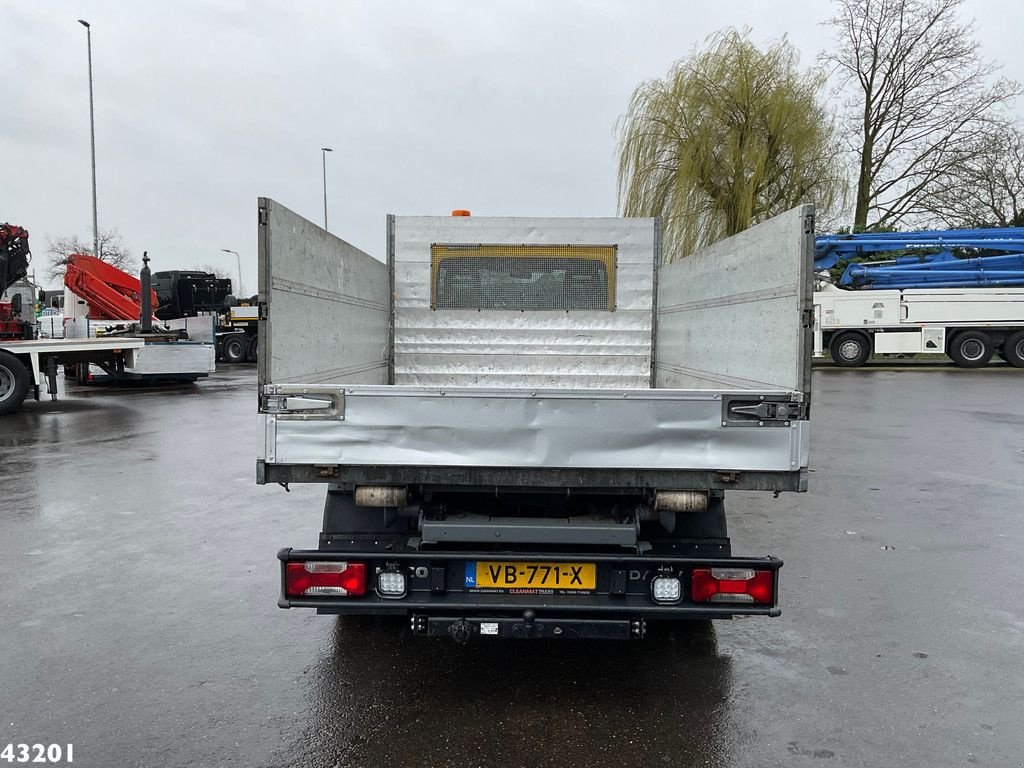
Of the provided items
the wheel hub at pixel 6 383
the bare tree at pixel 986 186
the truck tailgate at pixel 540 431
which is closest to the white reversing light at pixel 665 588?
the truck tailgate at pixel 540 431

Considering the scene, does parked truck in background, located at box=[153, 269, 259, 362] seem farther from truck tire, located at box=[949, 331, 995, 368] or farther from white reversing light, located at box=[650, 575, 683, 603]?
white reversing light, located at box=[650, 575, 683, 603]

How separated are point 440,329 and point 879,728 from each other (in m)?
4.13

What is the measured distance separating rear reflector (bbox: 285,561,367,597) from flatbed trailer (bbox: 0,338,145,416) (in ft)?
40.8

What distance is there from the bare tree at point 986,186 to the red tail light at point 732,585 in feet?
97.0

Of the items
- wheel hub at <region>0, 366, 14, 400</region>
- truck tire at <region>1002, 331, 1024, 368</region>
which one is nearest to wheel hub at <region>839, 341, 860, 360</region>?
truck tire at <region>1002, 331, 1024, 368</region>

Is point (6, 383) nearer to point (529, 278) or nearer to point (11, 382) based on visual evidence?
point (11, 382)

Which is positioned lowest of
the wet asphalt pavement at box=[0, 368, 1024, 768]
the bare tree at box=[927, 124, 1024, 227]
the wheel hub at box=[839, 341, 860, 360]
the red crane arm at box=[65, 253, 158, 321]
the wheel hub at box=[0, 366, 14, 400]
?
the wet asphalt pavement at box=[0, 368, 1024, 768]

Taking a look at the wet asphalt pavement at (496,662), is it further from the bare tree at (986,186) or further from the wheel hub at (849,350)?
the bare tree at (986,186)

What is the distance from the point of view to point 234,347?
2916 centimetres

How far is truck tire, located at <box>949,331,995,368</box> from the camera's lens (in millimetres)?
23672

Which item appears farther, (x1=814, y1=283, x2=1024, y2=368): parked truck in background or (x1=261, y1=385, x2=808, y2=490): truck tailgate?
(x1=814, y1=283, x2=1024, y2=368): parked truck in background

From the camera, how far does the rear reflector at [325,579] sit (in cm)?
332

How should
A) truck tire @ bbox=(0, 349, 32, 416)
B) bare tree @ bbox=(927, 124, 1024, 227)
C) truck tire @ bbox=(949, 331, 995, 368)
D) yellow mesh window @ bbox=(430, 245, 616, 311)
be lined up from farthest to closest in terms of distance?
bare tree @ bbox=(927, 124, 1024, 227)
truck tire @ bbox=(949, 331, 995, 368)
truck tire @ bbox=(0, 349, 32, 416)
yellow mesh window @ bbox=(430, 245, 616, 311)

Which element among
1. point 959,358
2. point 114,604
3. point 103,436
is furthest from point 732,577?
point 959,358
